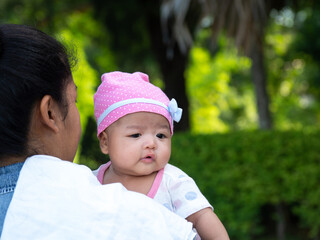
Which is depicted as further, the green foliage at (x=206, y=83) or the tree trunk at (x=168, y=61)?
the green foliage at (x=206, y=83)

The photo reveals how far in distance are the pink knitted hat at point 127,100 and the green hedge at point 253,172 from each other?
201 inches

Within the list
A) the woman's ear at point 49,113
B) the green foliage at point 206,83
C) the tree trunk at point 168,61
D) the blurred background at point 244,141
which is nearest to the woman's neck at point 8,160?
the woman's ear at point 49,113

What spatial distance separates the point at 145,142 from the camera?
6.30 ft

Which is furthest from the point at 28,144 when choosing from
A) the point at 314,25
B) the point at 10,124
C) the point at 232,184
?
the point at 314,25

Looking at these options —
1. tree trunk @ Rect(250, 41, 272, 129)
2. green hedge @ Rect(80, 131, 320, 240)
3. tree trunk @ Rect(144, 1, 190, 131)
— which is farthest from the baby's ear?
tree trunk @ Rect(144, 1, 190, 131)

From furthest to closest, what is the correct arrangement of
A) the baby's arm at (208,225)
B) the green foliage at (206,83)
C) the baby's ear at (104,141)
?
the green foliage at (206,83)
the baby's ear at (104,141)
the baby's arm at (208,225)

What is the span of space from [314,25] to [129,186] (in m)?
9.23

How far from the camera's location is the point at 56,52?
1.54 metres

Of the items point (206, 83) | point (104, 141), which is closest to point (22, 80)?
point (104, 141)

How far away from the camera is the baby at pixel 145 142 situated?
6.28ft

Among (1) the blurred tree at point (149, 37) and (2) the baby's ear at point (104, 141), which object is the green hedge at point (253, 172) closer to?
(1) the blurred tree at point (149, 37)

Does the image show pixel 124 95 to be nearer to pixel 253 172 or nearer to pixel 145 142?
pixel 145 142

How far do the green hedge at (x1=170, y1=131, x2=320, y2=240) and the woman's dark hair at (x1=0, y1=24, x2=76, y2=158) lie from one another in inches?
223

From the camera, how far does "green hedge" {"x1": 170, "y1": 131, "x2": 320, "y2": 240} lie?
6906 mm
